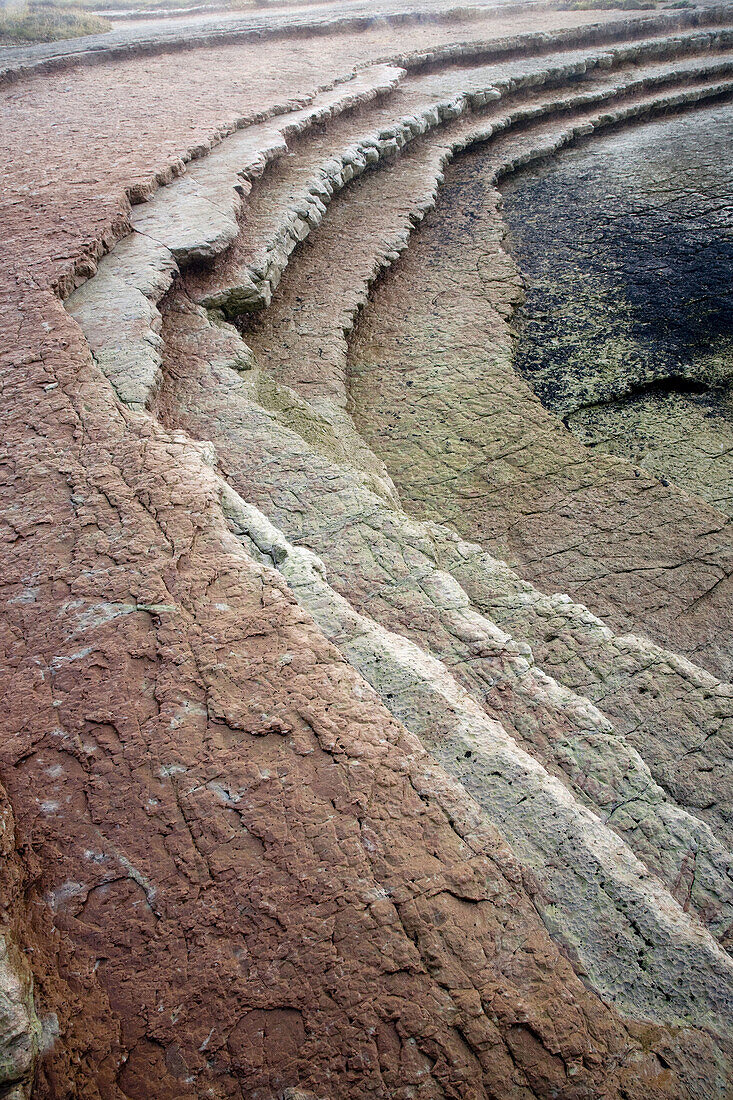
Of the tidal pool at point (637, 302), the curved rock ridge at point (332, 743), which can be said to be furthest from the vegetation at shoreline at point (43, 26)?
the curved rock ridge at point (332, 743)

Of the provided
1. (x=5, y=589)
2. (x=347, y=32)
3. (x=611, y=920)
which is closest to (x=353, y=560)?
(x=5, y=589)

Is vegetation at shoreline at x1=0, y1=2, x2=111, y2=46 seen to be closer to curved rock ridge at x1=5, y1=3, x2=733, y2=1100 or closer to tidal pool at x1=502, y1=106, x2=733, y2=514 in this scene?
tidal pool at x1=502, y1=106, x2=733, y2=514

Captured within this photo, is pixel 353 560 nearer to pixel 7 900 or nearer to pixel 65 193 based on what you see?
pixel 7 900

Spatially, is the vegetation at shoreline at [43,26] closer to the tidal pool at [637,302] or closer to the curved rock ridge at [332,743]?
the tidal pool at [637,302]

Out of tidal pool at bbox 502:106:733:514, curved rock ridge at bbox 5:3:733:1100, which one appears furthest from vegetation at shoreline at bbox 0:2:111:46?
curved rock ridge at bbox 5:3:733:1100

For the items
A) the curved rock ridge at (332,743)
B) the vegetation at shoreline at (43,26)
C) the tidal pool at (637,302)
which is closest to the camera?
the curved rock ridge at (332,743)

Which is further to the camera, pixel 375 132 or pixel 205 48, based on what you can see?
pixel 205 48
